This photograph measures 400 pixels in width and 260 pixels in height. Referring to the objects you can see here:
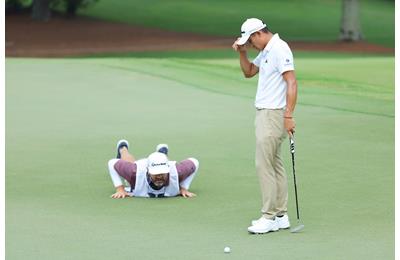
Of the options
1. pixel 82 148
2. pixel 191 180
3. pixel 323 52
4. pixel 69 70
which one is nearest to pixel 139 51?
pixel 323 52

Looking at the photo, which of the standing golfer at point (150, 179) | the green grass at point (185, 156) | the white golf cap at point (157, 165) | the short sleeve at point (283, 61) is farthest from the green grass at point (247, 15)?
the short sleeve at point (283, 61)

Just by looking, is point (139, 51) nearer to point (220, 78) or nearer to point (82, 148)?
point (220, 78)

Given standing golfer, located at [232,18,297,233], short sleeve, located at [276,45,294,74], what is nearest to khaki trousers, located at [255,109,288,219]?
standing golfer, located at [232,18,297,233]

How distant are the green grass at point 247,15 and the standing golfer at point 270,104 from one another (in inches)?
1458

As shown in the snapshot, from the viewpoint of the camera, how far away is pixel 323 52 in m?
40.9

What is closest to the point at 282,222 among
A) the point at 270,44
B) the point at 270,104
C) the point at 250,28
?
the point at 270,104

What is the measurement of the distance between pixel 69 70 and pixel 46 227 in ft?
47.5

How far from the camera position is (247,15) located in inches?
2151

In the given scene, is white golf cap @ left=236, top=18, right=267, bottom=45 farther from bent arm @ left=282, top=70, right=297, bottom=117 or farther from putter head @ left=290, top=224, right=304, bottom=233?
putter head @ left=290, top=224, right=304, bottom=233

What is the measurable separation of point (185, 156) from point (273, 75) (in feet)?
16.7

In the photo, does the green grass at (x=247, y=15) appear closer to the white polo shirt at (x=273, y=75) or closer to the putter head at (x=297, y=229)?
the putter head at (x=297, y=229)

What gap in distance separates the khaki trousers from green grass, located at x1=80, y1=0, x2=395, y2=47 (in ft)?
121

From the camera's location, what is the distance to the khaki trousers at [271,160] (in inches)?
406

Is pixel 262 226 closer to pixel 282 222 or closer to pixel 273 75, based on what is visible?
pixel 282 222
